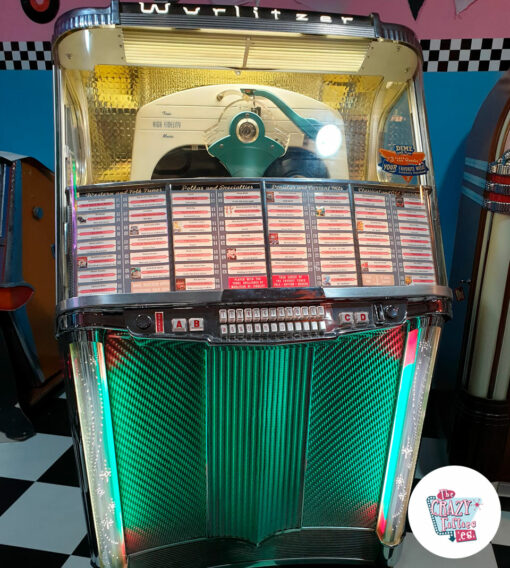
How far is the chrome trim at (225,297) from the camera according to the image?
1.38 m

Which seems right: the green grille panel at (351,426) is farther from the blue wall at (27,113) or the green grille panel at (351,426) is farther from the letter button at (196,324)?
the blue wall at (27,113)

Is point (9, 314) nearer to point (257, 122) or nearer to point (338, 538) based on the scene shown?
point (257, 122)

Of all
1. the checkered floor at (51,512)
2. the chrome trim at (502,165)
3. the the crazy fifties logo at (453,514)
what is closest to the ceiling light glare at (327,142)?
the chrome trim at (502,165)

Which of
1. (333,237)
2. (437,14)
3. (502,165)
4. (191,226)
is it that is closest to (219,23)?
(191,226)

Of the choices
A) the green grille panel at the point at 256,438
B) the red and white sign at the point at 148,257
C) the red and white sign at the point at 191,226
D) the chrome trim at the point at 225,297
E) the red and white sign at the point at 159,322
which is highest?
the red and white sign at the point at 191,226

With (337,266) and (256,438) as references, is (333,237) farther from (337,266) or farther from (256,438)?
(256,438)

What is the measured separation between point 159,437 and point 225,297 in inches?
19.8

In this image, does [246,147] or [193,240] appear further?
[246,147]

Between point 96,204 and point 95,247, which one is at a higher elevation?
point 96,204

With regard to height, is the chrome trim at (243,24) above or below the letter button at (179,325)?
above

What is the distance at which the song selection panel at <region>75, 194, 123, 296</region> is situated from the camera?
1432 millimetres

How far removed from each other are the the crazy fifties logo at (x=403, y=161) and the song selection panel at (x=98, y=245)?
85 cm

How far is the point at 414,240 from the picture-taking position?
5.25 feet

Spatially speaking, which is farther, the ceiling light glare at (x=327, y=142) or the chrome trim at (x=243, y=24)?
the ceiling light glare at (x=327, y=142)
